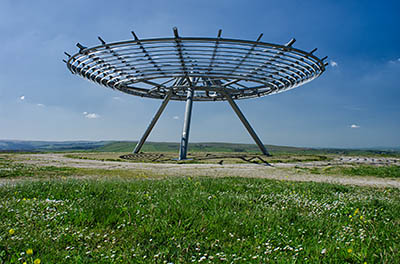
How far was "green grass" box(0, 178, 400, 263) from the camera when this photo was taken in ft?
9.50

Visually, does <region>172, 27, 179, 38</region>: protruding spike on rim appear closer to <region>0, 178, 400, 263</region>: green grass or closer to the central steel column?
the central steel column

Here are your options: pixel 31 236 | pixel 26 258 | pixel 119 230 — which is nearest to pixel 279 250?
pixel 119 230

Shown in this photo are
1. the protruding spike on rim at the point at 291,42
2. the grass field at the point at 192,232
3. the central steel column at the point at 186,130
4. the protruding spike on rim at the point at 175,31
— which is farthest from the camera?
the central steel column at the point at 186,130

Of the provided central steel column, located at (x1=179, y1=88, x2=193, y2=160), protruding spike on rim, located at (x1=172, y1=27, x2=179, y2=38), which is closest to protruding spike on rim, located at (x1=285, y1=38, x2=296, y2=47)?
protruding spike on rim, located at (x1=172, y1=27, x2=179, y2=38)

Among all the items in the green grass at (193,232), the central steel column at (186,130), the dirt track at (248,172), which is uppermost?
the central steel column at (186,130)

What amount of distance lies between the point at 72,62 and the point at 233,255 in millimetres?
24326

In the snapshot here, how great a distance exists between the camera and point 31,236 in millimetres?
3357

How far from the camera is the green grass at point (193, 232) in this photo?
9.50 feet

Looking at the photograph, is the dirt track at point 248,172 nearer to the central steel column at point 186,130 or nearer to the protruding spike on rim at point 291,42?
the central steel column at point 186,130

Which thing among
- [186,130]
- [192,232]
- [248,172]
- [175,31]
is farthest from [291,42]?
[192,232]

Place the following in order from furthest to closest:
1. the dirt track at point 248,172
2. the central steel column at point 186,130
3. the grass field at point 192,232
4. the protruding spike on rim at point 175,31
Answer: the central steel column at point 186,130 → the protruding spike on rim at point 175,31 → the dirt track at point 248,172 → the grass field at point 192,232

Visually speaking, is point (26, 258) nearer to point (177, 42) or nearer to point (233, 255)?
point (233, 255)

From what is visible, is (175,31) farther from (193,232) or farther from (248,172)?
(193,232)

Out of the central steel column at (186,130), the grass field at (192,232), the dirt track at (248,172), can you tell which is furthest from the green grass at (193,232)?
the central steel column at (186,130)
